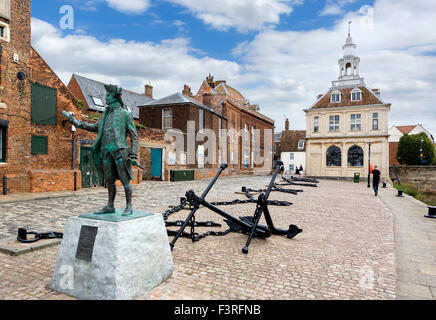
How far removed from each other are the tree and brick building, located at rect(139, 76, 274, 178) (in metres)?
21.7

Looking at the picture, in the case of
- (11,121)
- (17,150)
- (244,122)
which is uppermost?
Result: (244,122)

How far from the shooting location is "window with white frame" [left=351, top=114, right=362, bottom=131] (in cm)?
3250

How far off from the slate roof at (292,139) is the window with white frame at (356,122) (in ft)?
68.2

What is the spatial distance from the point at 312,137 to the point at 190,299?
1331 inches

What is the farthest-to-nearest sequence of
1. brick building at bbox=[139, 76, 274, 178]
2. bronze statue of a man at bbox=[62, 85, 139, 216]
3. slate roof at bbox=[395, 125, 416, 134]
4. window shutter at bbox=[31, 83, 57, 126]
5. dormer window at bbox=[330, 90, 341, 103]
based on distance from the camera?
1. slate roof at bbox=[395, 125, 416, 134]
2. dormer window at bbox=[330, 90, 341, 103]
3. brick building at bbox=[139, 76, 274, 178]
4. window shutter at bbox=[31, 83, 57, 126]
5. bronze statue of a man at bbox=[62, 85, 139, 216]

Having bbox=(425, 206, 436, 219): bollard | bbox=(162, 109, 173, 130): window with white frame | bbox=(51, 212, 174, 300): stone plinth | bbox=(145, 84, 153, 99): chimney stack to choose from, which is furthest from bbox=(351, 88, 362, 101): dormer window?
bbox=(51, 212, 174, 300): stone plinth

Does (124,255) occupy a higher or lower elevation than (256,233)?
higher

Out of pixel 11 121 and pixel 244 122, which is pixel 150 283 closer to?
pixel 11 121

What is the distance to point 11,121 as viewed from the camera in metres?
12.1

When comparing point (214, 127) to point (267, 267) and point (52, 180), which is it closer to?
point (52, 180)

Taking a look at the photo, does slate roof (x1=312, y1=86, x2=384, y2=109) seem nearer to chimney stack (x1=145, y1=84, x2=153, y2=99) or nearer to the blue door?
chimney stack (x1=145, y1=84, x2=153, y2=99)

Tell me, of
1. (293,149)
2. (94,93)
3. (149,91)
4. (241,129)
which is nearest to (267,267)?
(94,93)

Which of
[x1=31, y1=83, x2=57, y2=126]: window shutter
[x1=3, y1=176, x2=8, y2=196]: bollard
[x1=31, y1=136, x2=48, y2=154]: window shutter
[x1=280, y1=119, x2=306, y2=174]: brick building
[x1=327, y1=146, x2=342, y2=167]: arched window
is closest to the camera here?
[x1=3, y1=176, x2=8, y2=196]: bollard
